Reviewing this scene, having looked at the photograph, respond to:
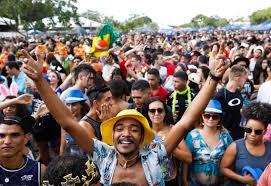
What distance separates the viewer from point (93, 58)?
908 centimetres

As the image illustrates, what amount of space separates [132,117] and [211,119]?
1.52 meters

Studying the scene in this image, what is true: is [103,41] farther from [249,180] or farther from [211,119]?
[249,180]

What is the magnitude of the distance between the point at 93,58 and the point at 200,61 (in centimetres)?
242

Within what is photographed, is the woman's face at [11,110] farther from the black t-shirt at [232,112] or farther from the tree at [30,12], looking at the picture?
the tree at [30,12]

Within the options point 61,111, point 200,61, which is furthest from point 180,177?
point 200,61

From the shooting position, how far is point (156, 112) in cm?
400

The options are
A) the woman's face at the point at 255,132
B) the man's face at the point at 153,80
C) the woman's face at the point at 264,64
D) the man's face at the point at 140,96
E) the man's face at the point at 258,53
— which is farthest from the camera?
the man's face at the point at 258,53

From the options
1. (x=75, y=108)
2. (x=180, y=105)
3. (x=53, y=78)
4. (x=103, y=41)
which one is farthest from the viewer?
(x=103, y=41)

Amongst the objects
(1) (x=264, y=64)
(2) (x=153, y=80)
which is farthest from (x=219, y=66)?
(1) (x=264, y=64)

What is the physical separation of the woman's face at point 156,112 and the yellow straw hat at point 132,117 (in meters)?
1.19

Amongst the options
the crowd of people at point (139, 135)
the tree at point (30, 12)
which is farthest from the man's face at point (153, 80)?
the tree at point (30, 12)

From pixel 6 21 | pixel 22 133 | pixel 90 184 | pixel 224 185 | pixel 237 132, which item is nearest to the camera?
pixel 90 184

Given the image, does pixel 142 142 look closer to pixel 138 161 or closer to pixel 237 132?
pixel 138 161

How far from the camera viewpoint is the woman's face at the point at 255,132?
139 inches
